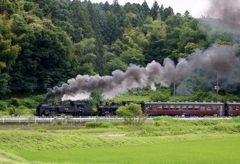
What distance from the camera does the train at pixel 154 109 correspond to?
60219mm

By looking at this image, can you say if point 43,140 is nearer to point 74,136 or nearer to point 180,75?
point 74,136

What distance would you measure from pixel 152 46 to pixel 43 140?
75.5 m

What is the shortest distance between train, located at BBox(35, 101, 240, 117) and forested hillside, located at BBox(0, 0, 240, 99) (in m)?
11.0

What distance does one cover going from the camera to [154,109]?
65.1 meters

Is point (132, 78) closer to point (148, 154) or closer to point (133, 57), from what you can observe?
point (148, 154)

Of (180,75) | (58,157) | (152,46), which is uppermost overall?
(152,46)

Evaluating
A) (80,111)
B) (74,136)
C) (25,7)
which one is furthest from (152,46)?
(74,136)

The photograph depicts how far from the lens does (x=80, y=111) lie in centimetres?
6147

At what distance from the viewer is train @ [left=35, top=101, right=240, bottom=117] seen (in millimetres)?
60219

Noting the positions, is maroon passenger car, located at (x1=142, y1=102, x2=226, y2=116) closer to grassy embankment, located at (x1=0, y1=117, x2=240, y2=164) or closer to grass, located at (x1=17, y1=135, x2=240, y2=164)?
grassy embankment, located at (x1=0, y1=117, x2=240, y2=164)

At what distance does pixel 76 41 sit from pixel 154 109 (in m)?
35.7

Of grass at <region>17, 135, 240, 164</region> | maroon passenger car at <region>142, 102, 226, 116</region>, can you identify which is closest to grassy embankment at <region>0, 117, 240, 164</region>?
grass at <region>17, 135, 240, 164</region>

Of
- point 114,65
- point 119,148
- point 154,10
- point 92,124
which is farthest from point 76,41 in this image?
point 119,148

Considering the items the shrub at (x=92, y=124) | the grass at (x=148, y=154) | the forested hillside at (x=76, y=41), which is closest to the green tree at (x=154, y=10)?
the forested hillside at (x=76, y=41)
